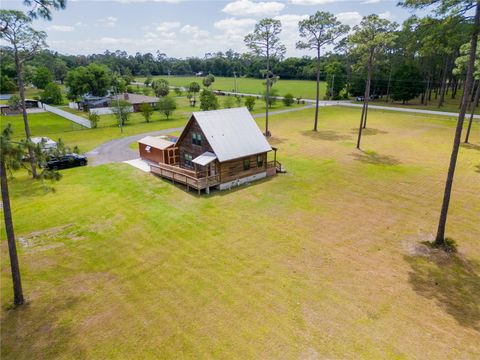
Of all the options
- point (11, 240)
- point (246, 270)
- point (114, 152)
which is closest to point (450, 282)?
point (246, 270)

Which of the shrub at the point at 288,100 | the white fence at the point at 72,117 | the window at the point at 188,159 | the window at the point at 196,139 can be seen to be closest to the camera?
the window at the point at 196,139

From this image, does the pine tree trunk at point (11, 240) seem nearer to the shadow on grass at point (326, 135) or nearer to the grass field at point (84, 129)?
the grass field at point (84, 129)

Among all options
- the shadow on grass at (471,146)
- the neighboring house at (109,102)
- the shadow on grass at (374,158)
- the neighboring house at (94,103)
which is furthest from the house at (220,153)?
the neighboring house at (94,103)

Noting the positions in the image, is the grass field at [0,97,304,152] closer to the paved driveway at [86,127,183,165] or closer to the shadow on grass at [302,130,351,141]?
the paved driveway at [86,127,183,165]

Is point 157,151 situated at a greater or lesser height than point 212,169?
greater

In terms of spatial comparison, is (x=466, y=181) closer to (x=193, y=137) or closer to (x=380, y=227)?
(x=380, y=227)

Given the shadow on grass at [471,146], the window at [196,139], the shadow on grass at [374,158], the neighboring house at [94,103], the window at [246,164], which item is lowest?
the shadow on grass at [374,158]

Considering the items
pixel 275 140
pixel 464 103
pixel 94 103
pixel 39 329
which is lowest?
pixel 39 329

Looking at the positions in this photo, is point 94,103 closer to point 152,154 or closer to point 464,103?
point 152,154
